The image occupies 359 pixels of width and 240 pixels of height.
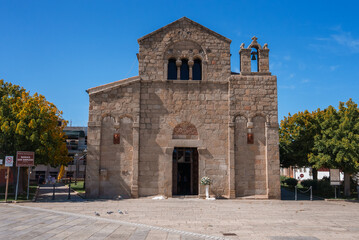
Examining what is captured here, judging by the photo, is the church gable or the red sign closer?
the red sign

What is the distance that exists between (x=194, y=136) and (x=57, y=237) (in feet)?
40.2

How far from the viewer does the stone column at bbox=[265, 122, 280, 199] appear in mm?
19672

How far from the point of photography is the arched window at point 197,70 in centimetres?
2131

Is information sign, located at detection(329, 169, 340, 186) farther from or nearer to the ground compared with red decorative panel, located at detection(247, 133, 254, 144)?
nearer to the ground

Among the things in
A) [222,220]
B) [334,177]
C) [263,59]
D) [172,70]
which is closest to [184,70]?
[172,70]

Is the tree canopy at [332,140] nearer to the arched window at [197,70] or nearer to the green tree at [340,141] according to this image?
the green tree at [340,141]

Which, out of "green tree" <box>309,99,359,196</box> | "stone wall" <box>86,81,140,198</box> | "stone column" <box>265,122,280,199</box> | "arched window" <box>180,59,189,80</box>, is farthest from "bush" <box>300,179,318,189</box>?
"stone wall" <box>86,81,140,198</box>

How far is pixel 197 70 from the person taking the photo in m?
21.4

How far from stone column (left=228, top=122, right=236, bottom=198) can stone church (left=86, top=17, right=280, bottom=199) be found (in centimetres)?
6

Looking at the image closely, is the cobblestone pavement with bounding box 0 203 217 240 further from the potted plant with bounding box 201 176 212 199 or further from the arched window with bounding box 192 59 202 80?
the arched window with bounding box 192 59 202 80

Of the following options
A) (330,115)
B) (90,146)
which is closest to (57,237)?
(90,146)

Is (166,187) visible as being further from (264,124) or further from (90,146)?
(264,124)

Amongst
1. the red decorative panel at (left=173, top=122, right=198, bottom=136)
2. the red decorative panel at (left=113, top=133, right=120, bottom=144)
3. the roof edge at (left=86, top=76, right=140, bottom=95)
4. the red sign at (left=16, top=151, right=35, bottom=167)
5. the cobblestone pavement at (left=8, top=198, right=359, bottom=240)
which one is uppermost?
the roof edge at (left=86, top=76, right=140, bottom=95)

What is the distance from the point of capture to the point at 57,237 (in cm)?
899
